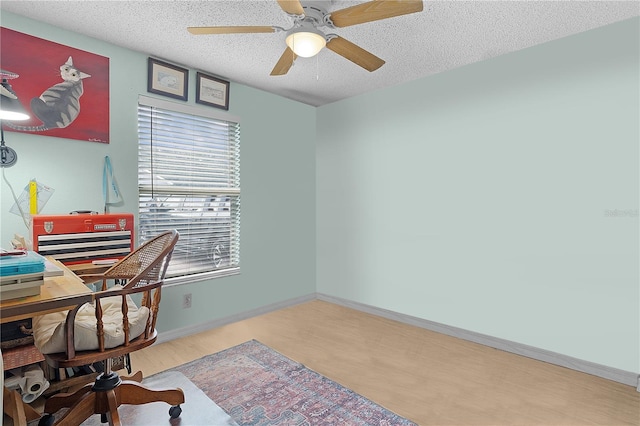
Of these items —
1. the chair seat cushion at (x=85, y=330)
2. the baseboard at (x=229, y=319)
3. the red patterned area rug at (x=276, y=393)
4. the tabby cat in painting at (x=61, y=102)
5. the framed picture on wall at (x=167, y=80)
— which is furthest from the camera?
the baseboard at (x=229, y=319)

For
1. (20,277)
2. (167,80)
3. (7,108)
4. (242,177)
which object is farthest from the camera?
(242,177)

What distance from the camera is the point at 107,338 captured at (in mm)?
1447

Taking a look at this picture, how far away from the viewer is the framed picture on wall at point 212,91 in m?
3.01

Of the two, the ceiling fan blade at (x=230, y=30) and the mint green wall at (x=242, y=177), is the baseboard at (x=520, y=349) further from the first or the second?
the ceiling fan blade at (x=230, y=30)

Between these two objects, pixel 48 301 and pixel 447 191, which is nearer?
pixel 48 301

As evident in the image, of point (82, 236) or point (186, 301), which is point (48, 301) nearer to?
point (82, 236)

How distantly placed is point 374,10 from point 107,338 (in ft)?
6.12

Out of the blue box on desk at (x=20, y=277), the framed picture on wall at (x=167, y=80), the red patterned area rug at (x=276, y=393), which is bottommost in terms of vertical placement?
the red patterned area rug at (x=276, y=393)

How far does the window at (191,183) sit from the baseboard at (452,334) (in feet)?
1.51

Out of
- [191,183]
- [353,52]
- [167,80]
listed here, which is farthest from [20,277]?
[167,80]

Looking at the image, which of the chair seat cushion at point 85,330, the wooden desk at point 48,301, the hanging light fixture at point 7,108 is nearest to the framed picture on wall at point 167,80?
the hanging light fixture at point 7,108

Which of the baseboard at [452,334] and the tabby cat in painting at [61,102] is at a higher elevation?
the tabby cat in painting at [61,102]

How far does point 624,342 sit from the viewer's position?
226 centimetres

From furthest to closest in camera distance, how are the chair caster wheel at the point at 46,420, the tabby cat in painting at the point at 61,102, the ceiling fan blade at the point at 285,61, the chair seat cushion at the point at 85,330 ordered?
the tabby cat in painting at the point at 61,102, the ceiling fan blade at the point at 285,61, the chair caster wheel at the point at 46,420, the chair seat cushion at the point at 85,330
